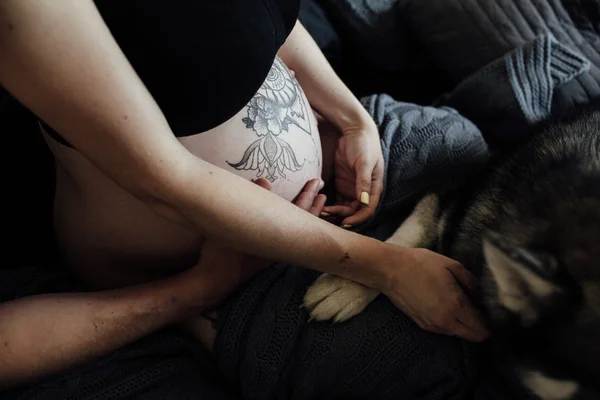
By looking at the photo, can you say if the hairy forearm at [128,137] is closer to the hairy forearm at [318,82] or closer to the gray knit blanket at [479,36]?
the hairy forearm at [318,82]

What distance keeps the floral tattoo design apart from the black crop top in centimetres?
10

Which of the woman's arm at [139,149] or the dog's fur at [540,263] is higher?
the woman's arm at [139,149]

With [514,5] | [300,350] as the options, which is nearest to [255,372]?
[300,350]

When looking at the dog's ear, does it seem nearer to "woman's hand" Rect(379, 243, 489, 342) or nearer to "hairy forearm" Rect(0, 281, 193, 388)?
"woman's hand" Rect(379, 243, 489, 342)

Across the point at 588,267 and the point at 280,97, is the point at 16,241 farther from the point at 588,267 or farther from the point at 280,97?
the point at 588,267

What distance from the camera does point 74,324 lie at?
82 centimetres

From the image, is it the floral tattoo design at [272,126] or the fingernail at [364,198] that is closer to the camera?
the floral tattoo design at [272,126]

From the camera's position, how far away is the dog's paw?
33.4 inches

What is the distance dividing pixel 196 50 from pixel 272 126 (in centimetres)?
23

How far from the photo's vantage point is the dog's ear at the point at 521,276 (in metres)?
0.61

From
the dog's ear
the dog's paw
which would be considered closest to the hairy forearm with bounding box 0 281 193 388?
the dog's paw

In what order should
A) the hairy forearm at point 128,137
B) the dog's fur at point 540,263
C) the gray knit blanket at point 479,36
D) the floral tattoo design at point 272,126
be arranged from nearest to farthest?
the hairy forearm at point 128,137
the dog's fur at point 540,263
the floral tattoo design at point 272,126
the gray knit blanket at point 479,36

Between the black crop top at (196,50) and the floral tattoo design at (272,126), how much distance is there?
3.9 inches

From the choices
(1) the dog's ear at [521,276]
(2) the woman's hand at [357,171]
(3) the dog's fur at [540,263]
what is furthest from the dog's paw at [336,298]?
(1) the dog's ear at [521,276]
